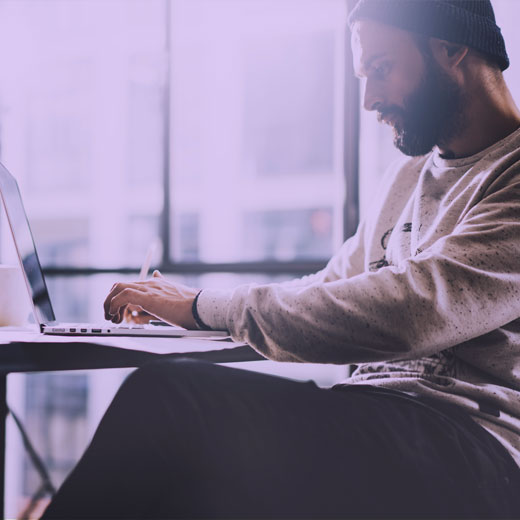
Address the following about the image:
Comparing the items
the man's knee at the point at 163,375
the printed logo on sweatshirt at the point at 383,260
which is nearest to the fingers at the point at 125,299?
the man's knee at the point at 163,375

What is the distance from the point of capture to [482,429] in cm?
74

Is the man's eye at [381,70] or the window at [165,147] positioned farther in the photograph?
the window at [165,147]

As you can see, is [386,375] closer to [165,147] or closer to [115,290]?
[115,290]

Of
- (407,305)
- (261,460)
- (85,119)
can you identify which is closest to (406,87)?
(407,305)

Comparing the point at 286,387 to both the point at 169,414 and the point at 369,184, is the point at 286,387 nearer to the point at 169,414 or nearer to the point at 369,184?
the point at 169,414

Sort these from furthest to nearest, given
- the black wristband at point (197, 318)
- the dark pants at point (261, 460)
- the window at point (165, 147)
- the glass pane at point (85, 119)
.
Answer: the glass pane at point (85, 119) < the window at point (165, 147) < the black wristband at point (197, 318) < the dark pants at point (261, 460)

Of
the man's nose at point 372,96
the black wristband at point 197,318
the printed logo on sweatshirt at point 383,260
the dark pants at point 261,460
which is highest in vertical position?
the man's nose at point 372,96

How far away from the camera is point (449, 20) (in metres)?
0.93

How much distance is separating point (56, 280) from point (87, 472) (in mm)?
1938

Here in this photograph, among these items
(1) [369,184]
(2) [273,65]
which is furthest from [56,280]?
(2) [273,65]

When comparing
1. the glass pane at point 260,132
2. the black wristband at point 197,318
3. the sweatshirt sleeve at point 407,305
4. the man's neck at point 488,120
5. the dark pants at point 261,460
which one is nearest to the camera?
the dark pants at point 261,460

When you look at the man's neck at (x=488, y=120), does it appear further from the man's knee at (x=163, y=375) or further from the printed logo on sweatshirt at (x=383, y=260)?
the man's knee at (x=163, y=375)

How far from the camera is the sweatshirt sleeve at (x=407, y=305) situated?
0.72m

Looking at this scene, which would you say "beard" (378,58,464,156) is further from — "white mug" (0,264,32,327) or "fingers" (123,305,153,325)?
"white mug" (0,264,32,327)
